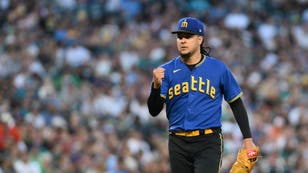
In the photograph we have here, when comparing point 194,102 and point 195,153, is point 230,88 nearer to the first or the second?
point 194,102

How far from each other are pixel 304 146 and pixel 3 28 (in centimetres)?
679

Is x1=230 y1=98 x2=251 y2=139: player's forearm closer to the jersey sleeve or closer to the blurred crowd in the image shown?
the jersey sleeve

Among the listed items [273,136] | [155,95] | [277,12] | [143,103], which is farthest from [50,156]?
[277,12]

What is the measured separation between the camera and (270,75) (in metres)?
17.4

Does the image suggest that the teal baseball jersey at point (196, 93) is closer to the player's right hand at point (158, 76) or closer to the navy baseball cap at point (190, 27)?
the player's right hand at point (158, 76)

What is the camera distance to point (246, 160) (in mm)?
7887

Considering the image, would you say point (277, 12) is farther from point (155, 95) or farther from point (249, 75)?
point (155, 95)

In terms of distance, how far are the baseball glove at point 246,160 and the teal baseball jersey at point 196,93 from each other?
345 mm

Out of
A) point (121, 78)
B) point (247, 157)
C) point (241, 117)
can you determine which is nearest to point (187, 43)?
point (241, 117)

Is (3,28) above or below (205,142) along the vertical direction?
above

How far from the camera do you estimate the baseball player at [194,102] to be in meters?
7.70

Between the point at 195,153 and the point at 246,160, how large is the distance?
1.65ft

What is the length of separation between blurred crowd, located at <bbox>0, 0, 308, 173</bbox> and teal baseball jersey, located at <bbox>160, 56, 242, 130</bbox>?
574 cm

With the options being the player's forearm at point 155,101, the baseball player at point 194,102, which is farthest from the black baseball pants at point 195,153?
the player's forearm at point 155,101
